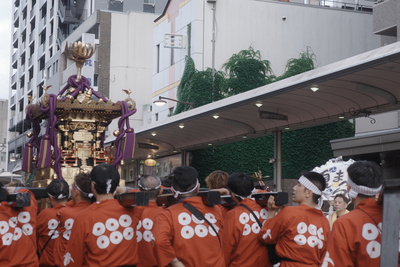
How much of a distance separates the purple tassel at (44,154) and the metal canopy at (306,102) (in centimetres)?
525

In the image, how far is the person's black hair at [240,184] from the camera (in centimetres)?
658

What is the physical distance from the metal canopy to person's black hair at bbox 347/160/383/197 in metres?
7.38

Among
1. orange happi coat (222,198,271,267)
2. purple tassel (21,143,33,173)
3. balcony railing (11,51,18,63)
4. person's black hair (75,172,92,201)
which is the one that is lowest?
orange happi coat (222,198,271,267)

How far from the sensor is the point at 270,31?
31.5 meters

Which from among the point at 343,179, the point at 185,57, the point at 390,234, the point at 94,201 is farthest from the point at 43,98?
the point at 185,57

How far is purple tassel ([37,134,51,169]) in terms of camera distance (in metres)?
12.5

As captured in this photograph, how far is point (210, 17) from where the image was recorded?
30.7 m

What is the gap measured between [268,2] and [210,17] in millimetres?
2920

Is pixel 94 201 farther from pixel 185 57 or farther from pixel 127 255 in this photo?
pixel 185 57

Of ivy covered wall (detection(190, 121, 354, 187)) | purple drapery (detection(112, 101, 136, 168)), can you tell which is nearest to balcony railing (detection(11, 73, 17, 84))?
ivy covered wall (detection(190, 121, 354, 187))

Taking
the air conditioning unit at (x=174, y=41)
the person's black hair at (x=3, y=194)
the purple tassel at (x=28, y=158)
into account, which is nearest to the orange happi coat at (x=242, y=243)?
the person's black hair at (x=3, y=194)

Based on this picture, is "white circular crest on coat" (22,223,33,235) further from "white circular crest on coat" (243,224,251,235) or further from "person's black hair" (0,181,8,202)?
"white circular crest on coat" (243,224,251,235)

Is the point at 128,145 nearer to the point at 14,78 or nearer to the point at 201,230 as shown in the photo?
the point at 201,230

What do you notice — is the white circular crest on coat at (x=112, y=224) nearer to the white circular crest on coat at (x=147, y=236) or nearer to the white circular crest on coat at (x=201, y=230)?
the white circular crest on coat at (x=201, y=230)
